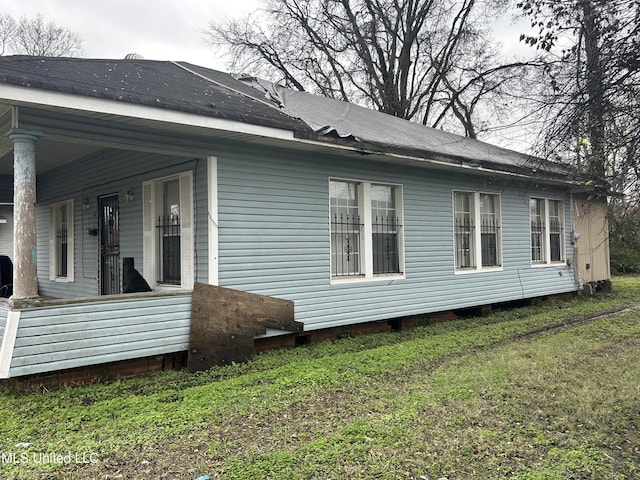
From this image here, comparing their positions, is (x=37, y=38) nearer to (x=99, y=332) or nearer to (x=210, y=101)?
(x=210, y=101)

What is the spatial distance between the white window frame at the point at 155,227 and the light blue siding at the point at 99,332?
90cm

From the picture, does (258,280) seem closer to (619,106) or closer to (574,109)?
(574,109)

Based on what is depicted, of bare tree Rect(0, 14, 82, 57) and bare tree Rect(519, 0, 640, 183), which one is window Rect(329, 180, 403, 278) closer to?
bare tree Rect(519, 0, 640, 183)

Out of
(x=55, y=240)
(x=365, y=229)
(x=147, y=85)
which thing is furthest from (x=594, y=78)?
(x=55, y=240)

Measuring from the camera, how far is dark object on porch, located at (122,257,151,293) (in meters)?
6.44

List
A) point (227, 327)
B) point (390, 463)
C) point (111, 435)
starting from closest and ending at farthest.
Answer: point (390, 463) < point (111, 435) < point (227, 327)

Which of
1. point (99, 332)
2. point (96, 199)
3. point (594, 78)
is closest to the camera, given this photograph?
point (594, 78)

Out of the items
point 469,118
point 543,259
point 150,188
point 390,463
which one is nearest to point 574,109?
point 390,463

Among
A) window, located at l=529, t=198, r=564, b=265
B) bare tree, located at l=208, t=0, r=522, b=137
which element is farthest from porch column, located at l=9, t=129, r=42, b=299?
bare tree, located at l=208, t=0, r=522, b=137

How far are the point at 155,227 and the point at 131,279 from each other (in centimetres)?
81

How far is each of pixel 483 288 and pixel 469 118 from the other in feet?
50.8

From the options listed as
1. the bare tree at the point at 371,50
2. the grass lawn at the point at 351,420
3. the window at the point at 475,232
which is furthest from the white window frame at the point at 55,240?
the bare tree at the point at 371,50

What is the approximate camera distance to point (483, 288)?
364 inches

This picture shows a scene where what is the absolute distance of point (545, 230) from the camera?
11.0 meters
